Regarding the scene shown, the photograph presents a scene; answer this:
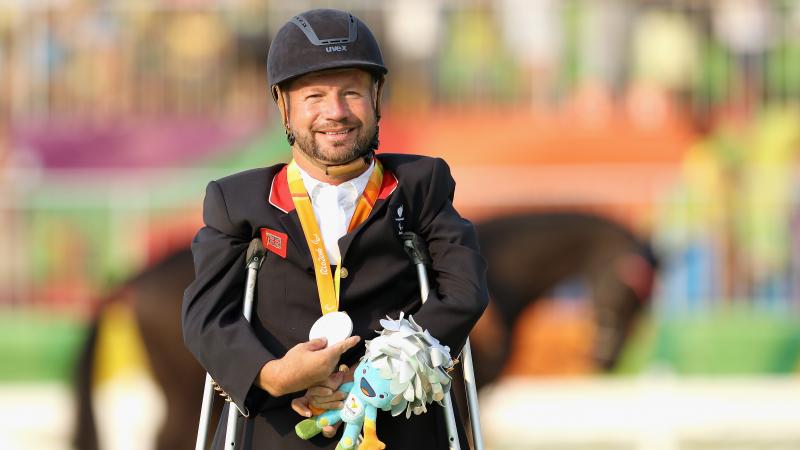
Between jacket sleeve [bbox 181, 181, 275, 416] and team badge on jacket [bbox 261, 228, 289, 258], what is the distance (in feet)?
0.23

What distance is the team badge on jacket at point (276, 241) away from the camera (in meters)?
3.49

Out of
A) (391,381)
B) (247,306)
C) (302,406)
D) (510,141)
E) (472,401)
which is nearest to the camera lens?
(391,381)

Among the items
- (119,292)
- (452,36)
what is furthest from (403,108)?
(119,292)

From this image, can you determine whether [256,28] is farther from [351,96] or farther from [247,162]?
[351,96]

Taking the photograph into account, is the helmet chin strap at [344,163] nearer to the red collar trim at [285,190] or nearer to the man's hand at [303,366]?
the red collar trim at [285,190]

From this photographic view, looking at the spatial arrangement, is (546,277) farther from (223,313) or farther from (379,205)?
(223,313)

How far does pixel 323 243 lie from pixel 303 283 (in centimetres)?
11

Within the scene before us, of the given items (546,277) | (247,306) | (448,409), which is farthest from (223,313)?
(546,277)

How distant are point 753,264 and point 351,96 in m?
11.5

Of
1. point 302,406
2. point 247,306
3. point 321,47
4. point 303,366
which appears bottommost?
point 302,406

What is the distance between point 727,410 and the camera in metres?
13.9

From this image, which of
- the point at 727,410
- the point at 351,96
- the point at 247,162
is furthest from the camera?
the point at 247,162

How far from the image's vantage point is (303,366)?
326 centimetres

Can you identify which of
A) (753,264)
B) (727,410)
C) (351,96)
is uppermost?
(351,96)
